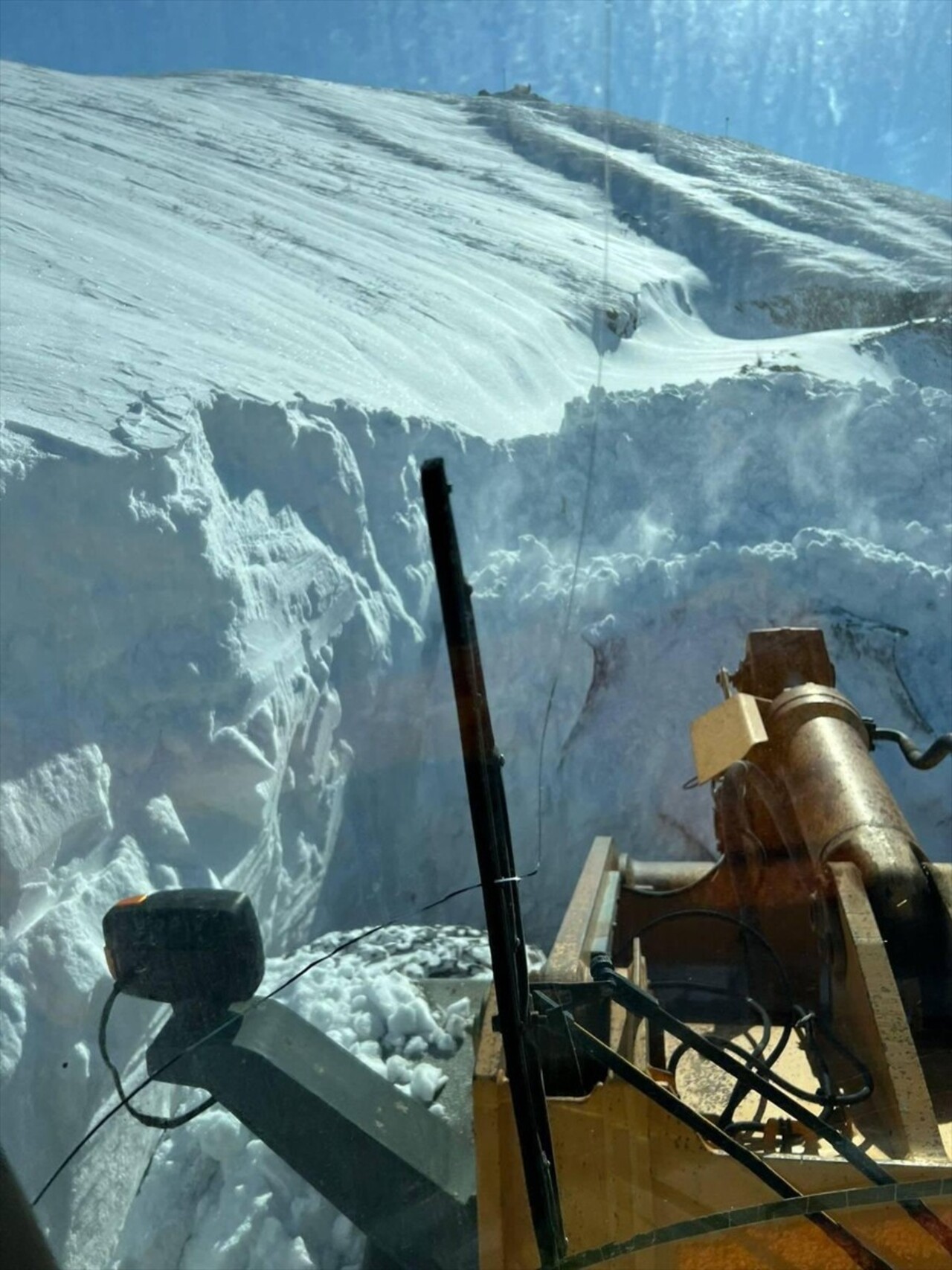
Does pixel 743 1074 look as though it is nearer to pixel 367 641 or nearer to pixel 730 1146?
pixel 730 1146

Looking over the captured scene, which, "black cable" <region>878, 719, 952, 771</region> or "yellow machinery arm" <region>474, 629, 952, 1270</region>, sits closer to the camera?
"yellow machinery arm" <region>474, 629, 952, 1270</region>

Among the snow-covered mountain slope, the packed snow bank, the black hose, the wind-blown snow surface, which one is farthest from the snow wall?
the black hose

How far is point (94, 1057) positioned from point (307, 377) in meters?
5.25

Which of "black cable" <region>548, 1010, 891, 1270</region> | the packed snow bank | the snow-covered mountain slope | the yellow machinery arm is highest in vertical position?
the snow-covered mountain slope

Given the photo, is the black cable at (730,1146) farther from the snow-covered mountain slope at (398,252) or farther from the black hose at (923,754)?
the snow-covered mountain slope at (398,252)

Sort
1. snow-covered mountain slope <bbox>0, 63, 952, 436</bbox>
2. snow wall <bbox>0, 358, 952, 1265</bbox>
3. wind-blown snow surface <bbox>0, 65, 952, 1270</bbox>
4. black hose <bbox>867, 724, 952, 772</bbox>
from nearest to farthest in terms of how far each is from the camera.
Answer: wind-blown snow surface <bbox>0, 65, 952, 1270</bbox>
snow wall <bbox>0, 358, 952, 1265</bbox>
black hose <bbox>867, 724, 952, 772</bbox>
snow-covered mountain slope <bbox>0, 63, 952, 436</bbox>

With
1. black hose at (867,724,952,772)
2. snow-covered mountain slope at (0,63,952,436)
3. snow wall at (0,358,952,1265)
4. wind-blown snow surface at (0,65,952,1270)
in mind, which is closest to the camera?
wind-blown snow surface at (0,65,952,1270)

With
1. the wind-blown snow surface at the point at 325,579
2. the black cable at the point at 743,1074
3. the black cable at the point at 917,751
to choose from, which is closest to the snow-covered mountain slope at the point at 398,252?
the wind-blown snow surface at the point at 325,579

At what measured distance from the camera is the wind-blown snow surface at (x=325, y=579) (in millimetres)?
3713

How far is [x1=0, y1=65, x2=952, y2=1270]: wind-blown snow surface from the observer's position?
3.71 m

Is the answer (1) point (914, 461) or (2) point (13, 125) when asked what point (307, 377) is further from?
(2) point (13, 125)

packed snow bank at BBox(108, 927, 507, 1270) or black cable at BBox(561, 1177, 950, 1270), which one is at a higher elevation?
black cable at BBox(561, 1177, 950, 1270)

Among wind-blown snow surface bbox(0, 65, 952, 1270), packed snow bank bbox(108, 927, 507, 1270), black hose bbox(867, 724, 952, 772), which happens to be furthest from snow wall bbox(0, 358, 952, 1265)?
black hose bbox(867, 724, 952, 772)

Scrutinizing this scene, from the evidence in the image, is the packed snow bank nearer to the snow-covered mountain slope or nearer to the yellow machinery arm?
the yellow machinery arm
